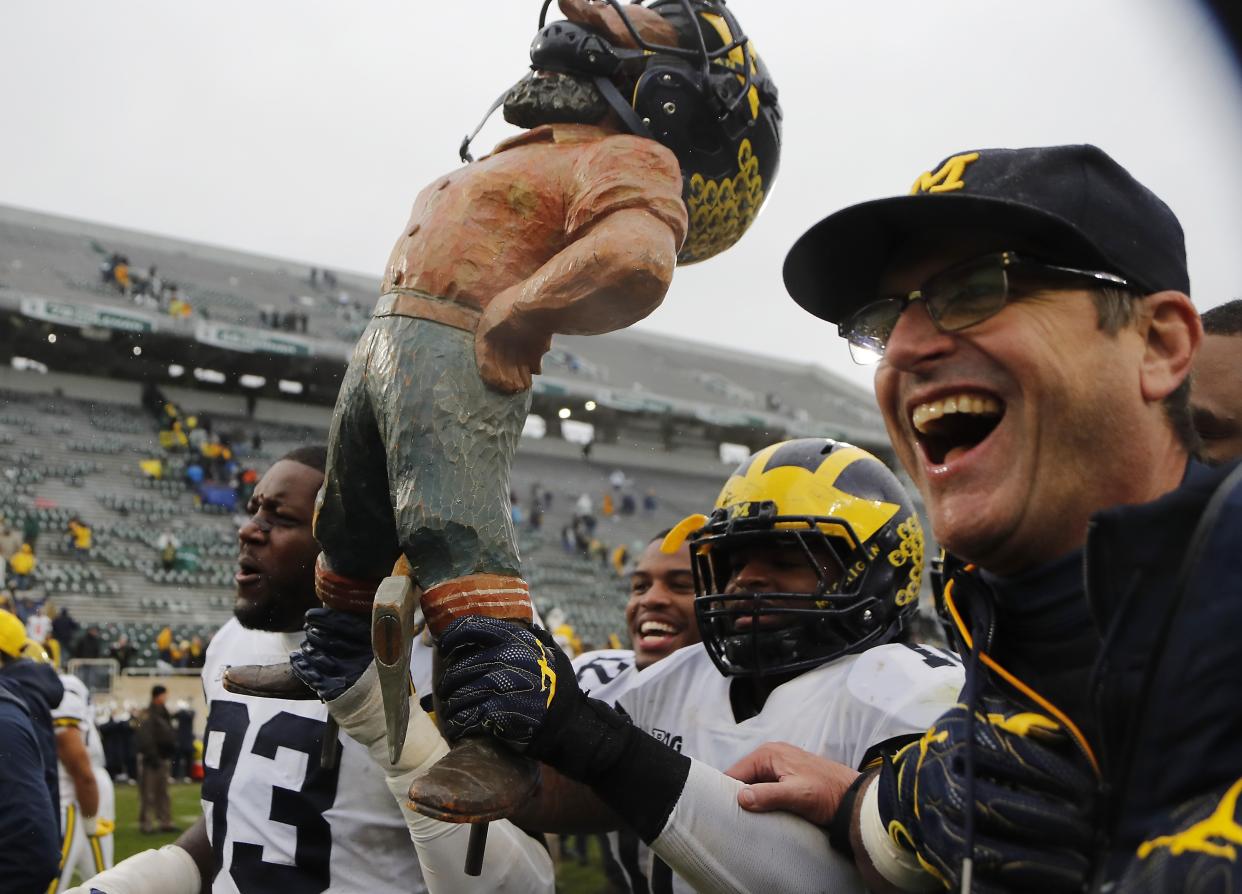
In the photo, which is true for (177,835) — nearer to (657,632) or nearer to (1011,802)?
(657,632)

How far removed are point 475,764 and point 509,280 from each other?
30.8 inches

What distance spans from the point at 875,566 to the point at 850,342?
0.98 m

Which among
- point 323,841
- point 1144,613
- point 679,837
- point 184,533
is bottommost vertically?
point 184,533

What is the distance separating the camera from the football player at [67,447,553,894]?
2.86 meters

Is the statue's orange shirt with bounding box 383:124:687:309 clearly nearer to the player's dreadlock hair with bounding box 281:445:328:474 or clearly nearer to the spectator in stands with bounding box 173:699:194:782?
the player's dreadlock hair with bounding box 281:445:328:474

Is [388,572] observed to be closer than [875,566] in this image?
Yes

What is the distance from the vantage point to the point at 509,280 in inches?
74.0

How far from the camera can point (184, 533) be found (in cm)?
2177

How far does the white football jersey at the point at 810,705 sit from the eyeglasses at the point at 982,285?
85cm

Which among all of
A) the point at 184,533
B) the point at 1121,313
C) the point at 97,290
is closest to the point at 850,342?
the point at 1121,313

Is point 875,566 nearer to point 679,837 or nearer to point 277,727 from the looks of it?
point 679,837

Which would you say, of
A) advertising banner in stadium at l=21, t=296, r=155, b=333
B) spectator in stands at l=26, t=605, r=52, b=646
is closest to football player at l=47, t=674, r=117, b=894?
spectator in stands at l=26, t=605, r=52, b=646

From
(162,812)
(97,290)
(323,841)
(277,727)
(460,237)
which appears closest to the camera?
(460,237)

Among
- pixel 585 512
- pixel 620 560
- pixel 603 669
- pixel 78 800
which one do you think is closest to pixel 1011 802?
pixel 603 669
